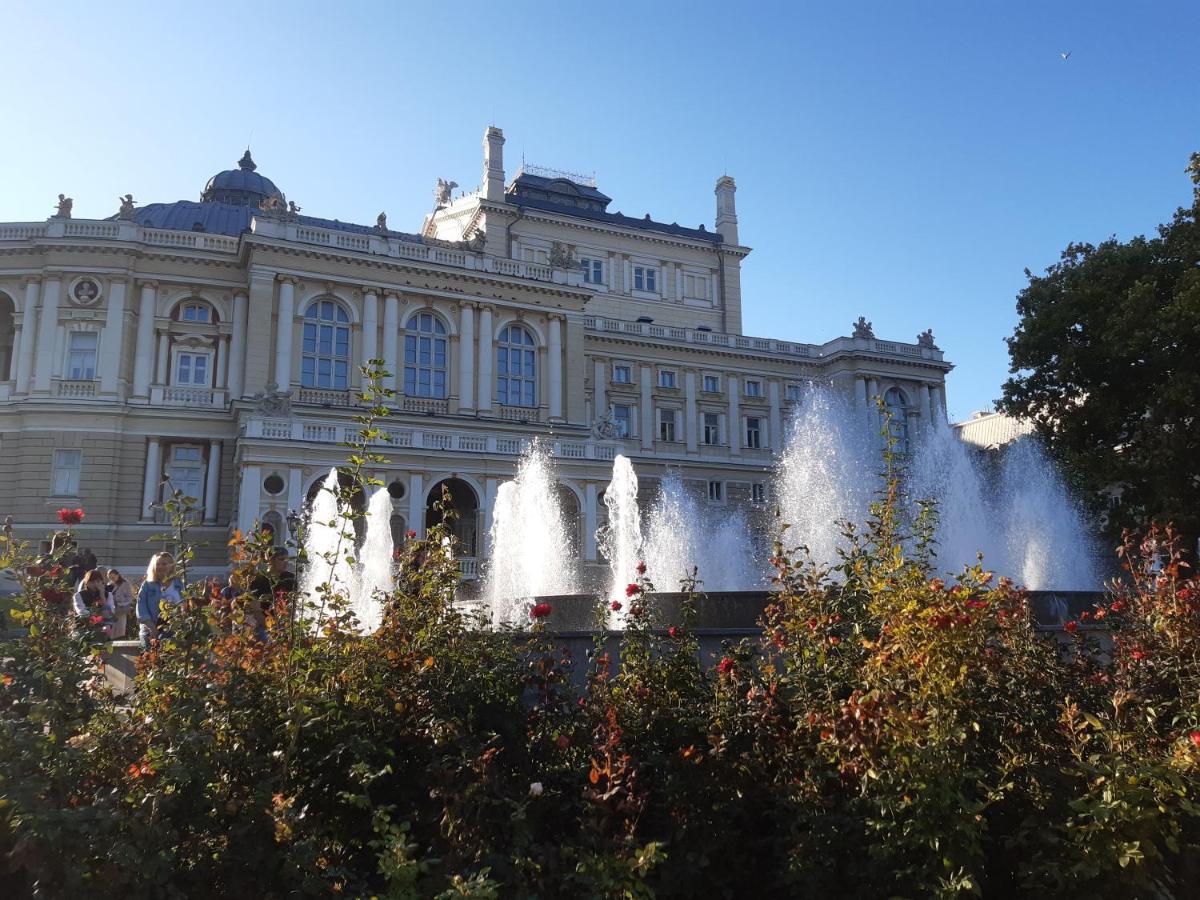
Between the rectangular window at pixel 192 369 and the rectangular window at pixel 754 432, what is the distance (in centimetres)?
2899

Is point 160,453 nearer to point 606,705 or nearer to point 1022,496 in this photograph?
point 1022,496

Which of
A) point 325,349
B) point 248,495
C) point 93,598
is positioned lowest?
point 93,598

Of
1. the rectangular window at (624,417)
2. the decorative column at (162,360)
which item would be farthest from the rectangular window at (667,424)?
the decorative column at (162,360)


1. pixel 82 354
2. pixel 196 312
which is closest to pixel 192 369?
pixel 196 312

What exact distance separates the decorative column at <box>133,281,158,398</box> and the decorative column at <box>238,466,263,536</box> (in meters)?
9.40

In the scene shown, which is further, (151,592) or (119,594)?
(119,594)

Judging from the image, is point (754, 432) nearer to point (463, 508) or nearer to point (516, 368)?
point (516, 368)

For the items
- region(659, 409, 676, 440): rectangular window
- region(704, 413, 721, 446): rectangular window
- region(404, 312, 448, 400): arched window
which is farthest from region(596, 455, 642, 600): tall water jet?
region(704, 413, 721, 446): rectangular window

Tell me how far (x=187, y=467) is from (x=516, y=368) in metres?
14.7

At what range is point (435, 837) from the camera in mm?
4711

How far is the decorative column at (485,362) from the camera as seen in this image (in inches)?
1647

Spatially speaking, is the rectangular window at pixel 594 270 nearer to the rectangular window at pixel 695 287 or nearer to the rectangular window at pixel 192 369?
the rectangular window at pixel 695 287

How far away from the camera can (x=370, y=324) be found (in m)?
40.3

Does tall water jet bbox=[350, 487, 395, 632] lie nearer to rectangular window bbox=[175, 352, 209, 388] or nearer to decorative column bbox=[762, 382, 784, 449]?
rectangular window bbox=[175, 352, 209, 388]
